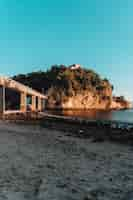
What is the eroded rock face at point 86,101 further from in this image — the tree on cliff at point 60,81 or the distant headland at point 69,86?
the tree on cliff at point 60,81

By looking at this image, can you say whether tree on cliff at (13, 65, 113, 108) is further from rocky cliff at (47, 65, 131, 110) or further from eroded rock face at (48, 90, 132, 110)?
eroded rock face at (48, 90, 132, 110)

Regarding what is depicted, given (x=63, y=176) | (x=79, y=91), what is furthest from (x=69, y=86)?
(x=63, y=176)

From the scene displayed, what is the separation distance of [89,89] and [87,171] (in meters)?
113

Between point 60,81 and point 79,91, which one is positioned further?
point 79,91

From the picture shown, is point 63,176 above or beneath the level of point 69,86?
beneath

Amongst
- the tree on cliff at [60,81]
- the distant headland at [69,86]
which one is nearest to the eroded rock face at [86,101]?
the distant headland at [69,86]

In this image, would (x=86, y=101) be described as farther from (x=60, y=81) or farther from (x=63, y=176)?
(x=63, y=176)

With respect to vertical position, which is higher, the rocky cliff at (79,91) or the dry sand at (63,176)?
the rocky cliff at (79,91)

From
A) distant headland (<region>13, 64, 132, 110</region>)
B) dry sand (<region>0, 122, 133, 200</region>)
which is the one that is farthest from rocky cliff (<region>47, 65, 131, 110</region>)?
dry sand (<region>0, 122, 133, 200</region>)

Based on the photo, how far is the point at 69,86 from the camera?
104938mm

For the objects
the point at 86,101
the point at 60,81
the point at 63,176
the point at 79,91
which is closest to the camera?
the point at 63,176

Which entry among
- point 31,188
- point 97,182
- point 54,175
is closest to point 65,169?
point 54,175

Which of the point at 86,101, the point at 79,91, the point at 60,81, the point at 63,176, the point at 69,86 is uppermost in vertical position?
the point at 60,81

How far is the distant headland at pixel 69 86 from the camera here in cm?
10062
